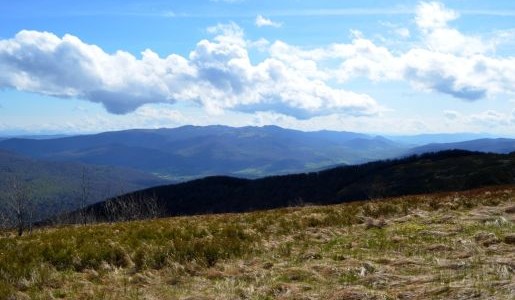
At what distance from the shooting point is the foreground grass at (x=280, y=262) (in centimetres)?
927

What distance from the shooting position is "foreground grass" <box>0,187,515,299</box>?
927 cm

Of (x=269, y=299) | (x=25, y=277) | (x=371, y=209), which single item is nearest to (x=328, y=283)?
(x=269, y=299)

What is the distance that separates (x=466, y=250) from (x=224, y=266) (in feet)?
20.5

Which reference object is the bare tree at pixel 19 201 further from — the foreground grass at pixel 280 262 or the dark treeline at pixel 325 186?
the dark treeline at pixel 325 186

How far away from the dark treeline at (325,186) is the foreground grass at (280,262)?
8567cm

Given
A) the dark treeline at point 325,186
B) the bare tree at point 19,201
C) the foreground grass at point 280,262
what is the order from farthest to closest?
1. the dark treeline at point 325,186
2. the bare tree at point 19,201
3. the foreground grass at point 280,262

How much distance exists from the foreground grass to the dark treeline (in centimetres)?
8567

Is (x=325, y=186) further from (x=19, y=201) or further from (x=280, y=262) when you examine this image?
(x=280, y=262)

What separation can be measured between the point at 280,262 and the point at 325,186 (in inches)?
6003

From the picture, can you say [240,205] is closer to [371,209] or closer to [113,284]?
[371,209]

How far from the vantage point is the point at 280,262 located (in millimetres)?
12688

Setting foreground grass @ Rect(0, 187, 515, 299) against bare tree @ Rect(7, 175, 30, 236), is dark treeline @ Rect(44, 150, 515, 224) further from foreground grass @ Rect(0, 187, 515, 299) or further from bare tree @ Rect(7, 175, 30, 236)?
foreground grass @ Rect(0, 187, 515, 299)

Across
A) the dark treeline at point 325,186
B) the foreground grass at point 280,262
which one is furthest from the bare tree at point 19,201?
the dark treeline at point 325,186

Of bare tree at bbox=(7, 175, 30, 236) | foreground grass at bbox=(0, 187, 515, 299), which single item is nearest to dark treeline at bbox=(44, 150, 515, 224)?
bare tree at bbox=(7, 175, 30, 236)
